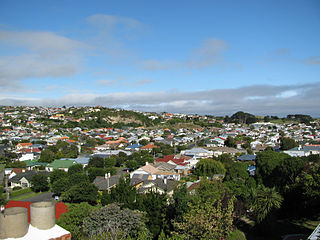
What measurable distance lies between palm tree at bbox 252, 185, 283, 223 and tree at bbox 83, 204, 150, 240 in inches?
280

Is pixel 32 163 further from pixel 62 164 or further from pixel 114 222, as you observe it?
pixel 114 222

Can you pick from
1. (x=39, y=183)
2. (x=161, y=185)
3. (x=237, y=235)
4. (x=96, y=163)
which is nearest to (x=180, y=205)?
(x=237, y=235)

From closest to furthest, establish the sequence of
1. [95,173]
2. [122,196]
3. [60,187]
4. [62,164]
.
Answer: [122,196] < [60,187] < [95,173] < [62,164]

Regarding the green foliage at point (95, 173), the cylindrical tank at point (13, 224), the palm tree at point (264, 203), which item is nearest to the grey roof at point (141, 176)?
the green foliage at point (95, 173)

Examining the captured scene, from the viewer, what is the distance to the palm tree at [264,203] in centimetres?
1486

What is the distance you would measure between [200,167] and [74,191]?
1362 centimetres

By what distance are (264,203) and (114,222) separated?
340 inches

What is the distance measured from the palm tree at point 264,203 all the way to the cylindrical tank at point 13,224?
12.1m

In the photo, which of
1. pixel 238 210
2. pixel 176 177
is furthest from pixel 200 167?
pixel 238 210

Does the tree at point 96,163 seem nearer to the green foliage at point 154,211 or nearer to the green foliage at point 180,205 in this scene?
the green foliage at point 154,211

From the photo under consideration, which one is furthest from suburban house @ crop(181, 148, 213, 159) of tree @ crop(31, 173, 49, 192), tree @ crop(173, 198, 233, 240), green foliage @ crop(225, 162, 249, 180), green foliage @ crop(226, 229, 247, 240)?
tree @ crop(173, 198, 233, 240)

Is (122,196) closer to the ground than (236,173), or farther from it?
farther from it

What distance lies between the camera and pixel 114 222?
10.7 meters

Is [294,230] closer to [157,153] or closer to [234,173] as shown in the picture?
[234,173]
